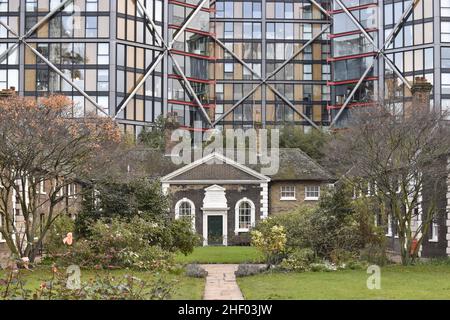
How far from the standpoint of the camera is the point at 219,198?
187 ft

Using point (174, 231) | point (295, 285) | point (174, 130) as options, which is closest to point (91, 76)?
point (174, 130)

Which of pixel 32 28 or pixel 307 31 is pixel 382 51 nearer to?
pixel 307 31

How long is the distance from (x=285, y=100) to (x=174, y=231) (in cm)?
6048

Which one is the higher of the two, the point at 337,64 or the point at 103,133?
the point at 337,64

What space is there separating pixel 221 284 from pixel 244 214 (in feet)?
98.6

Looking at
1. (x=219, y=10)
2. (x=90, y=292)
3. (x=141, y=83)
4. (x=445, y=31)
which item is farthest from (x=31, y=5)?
(x=90, y=292)

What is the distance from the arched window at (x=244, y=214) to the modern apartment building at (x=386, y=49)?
78.4 feet

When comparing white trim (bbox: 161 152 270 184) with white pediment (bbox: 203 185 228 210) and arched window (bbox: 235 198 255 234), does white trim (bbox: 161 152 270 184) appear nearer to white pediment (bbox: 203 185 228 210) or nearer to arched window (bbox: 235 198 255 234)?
white pediment (bbox: 203 185 228 210)

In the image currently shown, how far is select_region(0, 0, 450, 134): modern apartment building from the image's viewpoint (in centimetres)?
8169

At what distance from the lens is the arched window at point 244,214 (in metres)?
57.3

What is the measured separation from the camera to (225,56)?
98.2 m

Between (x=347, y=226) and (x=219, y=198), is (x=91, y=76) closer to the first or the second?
(x=219, y=198)

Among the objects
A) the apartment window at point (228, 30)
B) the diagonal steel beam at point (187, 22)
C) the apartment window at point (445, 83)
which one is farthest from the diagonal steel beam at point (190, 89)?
the apartment window at point (445, 83)

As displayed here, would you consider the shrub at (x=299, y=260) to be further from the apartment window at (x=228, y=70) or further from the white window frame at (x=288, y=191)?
the apartment window at (x=228, y=70)
